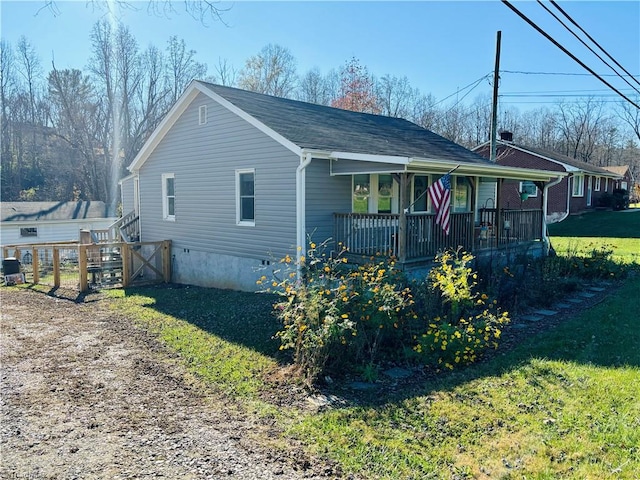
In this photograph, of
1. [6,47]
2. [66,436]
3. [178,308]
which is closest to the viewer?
[66,436]

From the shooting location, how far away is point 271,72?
116ft

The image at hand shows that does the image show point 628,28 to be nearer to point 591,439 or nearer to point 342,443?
point 591,439

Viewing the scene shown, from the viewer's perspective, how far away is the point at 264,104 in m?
12.3

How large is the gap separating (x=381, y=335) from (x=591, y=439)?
2686mm

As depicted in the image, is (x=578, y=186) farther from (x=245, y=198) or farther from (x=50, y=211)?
(x=50, y=211)

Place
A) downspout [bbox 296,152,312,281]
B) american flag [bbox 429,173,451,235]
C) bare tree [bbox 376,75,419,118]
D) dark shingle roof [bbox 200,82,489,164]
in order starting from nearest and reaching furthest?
1. american flag [bbox 429,173,451,235]
2. downspout [bbox 296,152,312,281]
3. dark shingle roof [bbox 200,82,489,164]
4. bare tree [bbox 376,75,419,118]

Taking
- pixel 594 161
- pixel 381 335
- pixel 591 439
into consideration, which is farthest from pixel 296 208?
pixel 594 161

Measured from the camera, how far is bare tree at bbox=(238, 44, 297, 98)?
1358 inches

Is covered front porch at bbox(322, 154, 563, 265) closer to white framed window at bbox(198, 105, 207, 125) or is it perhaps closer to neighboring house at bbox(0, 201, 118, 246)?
white framed window at bbox(198, 105, 207, 125)

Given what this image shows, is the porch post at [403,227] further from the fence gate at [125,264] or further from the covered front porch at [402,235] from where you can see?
the fence gate at [125,264]

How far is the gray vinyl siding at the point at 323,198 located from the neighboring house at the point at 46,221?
71.8 feet

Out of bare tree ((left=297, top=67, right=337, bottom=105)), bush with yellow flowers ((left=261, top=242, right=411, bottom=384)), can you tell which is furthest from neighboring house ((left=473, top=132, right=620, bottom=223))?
bush with yellow flowers ((left=261, top=242, right=411, bottom=384))

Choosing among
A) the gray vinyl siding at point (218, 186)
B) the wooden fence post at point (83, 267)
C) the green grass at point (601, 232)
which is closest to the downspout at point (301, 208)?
the gray vinyl siding at point (218, 186)

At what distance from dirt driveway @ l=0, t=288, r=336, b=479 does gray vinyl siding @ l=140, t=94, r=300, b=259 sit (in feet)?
13.1
